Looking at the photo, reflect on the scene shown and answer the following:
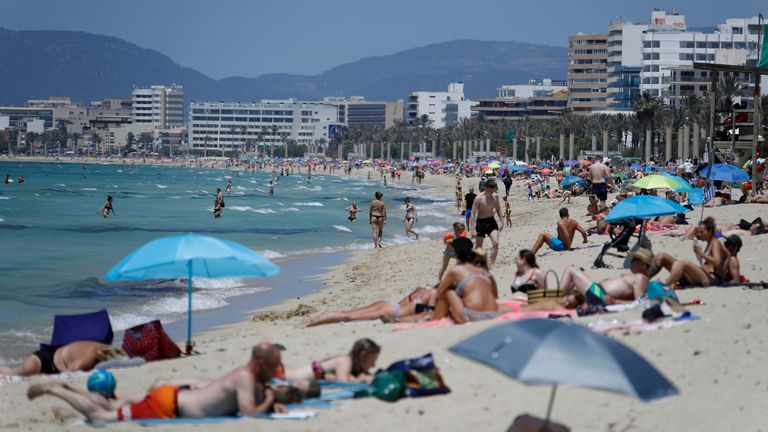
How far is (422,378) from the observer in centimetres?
785

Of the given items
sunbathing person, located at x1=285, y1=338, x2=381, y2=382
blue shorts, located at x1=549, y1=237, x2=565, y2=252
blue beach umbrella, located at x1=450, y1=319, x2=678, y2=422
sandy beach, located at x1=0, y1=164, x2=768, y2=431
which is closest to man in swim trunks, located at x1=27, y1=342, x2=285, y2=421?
sandy beach, located at x1=0, y1=164, x2=768, y2=431

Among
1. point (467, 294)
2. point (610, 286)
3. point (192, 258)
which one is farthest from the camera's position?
point (610, 286)

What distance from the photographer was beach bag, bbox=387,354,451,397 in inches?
307

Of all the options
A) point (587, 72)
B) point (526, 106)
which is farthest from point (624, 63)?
point (526, 106)

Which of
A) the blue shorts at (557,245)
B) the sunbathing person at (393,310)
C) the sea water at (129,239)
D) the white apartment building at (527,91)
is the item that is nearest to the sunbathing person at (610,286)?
the sunbathing person at (393,310)

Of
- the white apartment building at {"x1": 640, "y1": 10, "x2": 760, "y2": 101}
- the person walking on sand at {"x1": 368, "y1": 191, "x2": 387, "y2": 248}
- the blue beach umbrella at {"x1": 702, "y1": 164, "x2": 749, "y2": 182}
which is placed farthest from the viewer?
the white apartment building at {"x1": 640, "y1": 10, "x2": 760, "y2": 101}

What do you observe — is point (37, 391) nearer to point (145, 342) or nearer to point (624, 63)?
point (145, 342)

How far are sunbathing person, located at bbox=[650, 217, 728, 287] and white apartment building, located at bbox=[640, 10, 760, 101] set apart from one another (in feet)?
329

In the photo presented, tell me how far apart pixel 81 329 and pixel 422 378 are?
3.53 m

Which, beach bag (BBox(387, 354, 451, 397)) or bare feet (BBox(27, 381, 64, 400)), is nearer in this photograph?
beach bag (BBox(387, 354, 451, 397))

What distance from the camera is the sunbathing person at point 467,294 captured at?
32.9 feet

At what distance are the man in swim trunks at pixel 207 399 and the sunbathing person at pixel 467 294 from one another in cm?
272

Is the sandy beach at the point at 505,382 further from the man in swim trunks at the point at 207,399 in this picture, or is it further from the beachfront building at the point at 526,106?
the beachfront building at the point at 526,106

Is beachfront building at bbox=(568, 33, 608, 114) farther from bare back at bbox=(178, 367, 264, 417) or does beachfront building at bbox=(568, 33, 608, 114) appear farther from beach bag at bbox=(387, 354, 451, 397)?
bare back at bbox=(178, 367, 264, 417)
